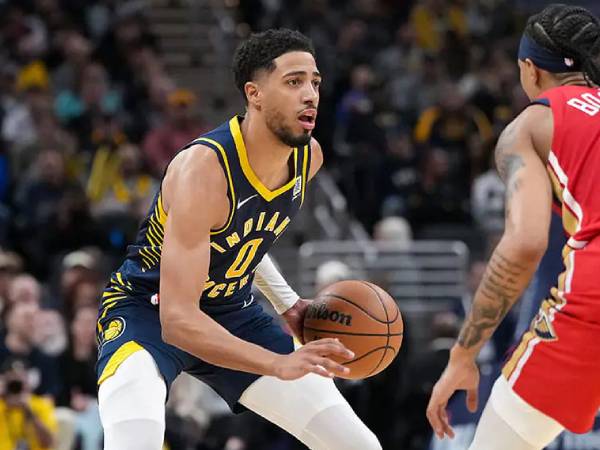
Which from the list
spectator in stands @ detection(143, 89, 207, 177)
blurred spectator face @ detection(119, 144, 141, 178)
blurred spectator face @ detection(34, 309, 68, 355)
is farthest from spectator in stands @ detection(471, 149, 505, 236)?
blurred spectator face @ detection(34, 309, 68, 355)

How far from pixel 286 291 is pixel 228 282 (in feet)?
1.55

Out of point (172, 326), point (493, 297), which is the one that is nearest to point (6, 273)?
point (172, 326)

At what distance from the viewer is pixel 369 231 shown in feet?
45.4

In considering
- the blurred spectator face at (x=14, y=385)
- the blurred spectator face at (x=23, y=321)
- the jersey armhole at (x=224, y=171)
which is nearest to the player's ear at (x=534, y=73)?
the jersey armhole at (x=224, y=171)

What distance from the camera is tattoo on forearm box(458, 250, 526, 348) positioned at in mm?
4766

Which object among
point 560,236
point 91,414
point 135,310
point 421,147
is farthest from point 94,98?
point 135,310

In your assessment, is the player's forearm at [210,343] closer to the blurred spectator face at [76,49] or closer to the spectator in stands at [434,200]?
the spectator in stands at [434,200]

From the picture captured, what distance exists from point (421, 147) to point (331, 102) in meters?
1.62

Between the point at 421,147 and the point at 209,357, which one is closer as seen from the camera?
the point at 209,357

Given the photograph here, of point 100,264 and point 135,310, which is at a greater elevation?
point 135,310

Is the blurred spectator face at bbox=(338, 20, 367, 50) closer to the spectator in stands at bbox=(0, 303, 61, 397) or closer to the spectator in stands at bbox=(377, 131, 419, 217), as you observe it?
the spectator in stands at bbox=(377, 131, 419, 217)

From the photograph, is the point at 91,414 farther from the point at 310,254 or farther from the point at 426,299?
the point at 426,299

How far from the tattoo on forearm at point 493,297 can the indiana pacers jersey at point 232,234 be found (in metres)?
1.21

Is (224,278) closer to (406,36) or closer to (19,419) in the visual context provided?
(19,419)
